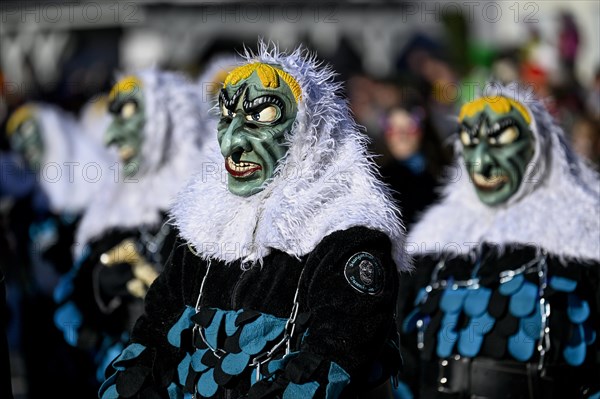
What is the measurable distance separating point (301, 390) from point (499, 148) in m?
2.10

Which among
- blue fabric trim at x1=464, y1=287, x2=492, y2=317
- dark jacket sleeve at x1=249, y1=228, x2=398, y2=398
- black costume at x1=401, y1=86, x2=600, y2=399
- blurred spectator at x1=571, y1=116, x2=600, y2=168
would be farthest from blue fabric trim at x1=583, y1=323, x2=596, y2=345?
blurred spectator at x1=571, y1=116, x2=600, y2=168

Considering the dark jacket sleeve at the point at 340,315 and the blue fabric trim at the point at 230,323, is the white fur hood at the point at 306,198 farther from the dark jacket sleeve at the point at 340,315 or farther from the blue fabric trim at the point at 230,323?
the blue fabric trim at the point at 230,323

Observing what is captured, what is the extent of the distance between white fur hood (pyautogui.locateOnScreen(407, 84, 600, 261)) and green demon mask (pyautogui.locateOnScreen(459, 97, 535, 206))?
0.14ft

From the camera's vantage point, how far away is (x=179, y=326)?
3.80 m

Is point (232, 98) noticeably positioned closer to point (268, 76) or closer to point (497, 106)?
point (268, 76)

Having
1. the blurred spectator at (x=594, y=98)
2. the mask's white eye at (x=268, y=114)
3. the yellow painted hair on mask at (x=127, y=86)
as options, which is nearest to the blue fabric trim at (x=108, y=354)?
the yellow painted hair on mask at (x=127, y=86)

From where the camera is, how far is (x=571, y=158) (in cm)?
516

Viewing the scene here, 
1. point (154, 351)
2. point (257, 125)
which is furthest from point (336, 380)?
Answer: point (257, 125)

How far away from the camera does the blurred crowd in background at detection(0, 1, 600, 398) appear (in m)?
7.88

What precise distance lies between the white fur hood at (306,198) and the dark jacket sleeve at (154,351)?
0.53 ft

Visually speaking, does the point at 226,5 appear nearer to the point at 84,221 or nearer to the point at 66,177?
the point at 66,177

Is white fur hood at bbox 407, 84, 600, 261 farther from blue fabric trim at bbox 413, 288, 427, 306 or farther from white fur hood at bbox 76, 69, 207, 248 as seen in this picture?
white fur hood at bbox 76, 69, 207, 248

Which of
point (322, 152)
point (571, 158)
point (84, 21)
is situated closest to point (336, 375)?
point (322, 152)

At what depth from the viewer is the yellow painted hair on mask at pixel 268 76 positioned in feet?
12.5
